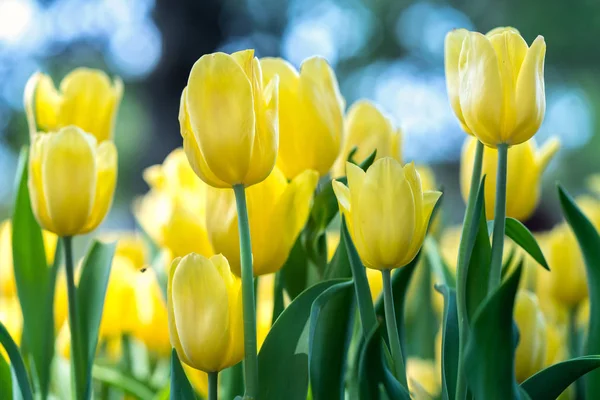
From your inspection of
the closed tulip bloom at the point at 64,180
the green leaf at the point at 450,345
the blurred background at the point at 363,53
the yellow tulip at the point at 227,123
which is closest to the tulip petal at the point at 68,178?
the closed tulip bloom at the point at 64,180

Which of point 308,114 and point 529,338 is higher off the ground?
point 308,114

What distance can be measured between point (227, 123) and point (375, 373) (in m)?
0.14

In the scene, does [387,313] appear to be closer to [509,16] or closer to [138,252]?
[138,252]

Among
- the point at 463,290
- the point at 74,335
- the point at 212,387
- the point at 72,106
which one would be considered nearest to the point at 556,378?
the point at 463,290

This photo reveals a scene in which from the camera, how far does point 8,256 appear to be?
0.66m

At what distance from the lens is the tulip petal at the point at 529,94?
0.34 metres

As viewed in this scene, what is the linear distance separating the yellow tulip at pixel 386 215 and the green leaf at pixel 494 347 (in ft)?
0.19

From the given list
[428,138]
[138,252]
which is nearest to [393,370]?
[138,252]

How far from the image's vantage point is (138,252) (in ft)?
2.77

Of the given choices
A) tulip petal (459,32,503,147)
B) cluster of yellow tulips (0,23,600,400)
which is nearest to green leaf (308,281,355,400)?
cluster of yellow tulips (0,23,600,400)

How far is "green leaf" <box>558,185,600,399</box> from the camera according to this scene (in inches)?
16.1

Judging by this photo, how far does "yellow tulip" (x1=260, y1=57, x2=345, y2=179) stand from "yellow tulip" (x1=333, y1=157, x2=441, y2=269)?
114 mm

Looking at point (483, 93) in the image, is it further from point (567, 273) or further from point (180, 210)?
point (567, 273)

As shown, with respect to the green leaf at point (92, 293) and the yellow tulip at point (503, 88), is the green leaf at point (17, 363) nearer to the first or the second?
the green leaf at point (92, 293)
